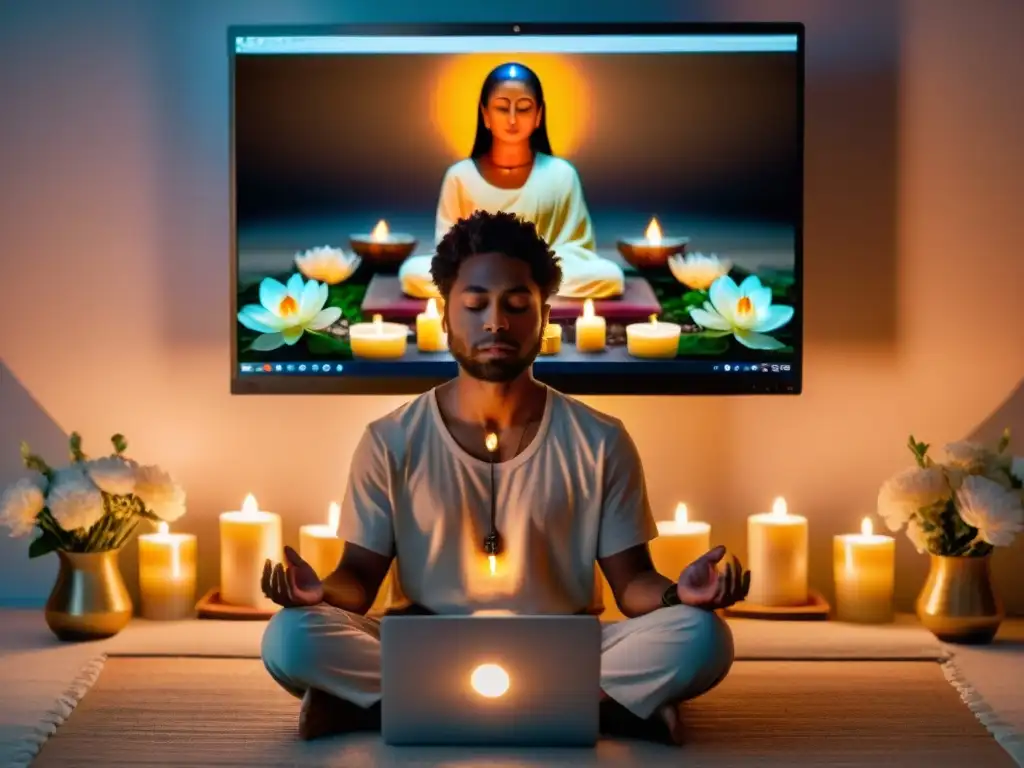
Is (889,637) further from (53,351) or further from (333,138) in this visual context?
(53,351)

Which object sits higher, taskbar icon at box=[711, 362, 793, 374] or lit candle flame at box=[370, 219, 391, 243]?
lit candle flame at box=[370, 219, 391, 243]

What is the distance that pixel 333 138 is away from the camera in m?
3.70

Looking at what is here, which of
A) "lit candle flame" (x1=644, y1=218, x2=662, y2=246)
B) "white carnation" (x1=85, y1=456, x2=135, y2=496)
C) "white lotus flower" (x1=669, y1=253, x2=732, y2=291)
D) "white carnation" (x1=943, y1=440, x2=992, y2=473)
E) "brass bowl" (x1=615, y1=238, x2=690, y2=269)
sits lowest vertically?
"white carnation" (x1=85, y1=456, x2=135, y2=496)

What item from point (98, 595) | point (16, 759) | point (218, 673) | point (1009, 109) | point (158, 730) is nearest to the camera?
point (16, 759)

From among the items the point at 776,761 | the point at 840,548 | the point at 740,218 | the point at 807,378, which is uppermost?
the point at 740,218

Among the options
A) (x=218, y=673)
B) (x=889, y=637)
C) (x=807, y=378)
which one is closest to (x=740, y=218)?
(x=807, y=378)

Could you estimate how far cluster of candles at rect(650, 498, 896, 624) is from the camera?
3727 millimetres

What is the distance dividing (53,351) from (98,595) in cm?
69

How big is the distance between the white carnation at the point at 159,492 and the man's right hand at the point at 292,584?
2.73ft

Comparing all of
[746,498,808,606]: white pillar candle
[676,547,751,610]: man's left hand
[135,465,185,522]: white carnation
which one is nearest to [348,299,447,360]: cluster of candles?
[135,465,185,522]: white carnation

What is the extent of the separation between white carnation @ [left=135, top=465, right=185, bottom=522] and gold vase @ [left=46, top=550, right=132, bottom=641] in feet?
0.46

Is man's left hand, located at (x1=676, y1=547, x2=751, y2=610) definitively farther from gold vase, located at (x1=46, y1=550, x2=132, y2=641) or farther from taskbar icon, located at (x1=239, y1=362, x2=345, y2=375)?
gold vase, located at (x1=46, y1=550, x2=132, y2=641)

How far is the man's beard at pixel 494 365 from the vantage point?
9.91ft

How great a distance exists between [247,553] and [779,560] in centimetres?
119
